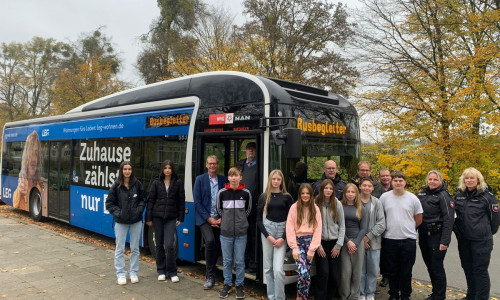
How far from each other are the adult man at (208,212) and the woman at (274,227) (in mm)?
826

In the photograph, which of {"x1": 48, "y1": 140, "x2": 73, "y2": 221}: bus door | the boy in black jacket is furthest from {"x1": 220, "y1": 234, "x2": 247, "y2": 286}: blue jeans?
{"x1": 48, "y1": 140, "x2": 73, "y2": 221}: bus door

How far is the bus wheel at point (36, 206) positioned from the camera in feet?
34.3

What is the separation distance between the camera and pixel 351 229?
185 inches

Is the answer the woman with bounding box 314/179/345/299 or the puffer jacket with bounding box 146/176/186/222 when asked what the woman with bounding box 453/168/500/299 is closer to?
the woman with bounding box 314/179/345/299

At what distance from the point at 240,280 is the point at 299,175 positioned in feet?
5.16

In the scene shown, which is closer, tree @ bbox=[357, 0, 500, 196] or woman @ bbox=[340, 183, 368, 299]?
woman @ bbox=[340, 183, 368, 299]

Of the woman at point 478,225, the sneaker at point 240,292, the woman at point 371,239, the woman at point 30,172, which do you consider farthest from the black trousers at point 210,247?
the woman at point 30,172

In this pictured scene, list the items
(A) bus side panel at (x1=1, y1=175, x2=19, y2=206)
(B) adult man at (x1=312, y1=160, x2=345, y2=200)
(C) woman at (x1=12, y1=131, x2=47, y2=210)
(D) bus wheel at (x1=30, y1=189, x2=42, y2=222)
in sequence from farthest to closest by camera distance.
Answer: (A) bus side panel at (x1=1, y1=175, x2=19, y2=206) → (D) bus wheel at (x1=30, y1=189, x2=42, y2=222) → (C) woman at (x1=12, y1=131, x2=47, y2=210) → (B) adult man at (x1=312, y1=160, x2=345, y2=200)

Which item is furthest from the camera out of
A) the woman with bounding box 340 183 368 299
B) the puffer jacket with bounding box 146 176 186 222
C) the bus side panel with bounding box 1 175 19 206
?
the bus side panel with bounding box 1 175 19 206

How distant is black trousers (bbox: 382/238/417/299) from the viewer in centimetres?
472

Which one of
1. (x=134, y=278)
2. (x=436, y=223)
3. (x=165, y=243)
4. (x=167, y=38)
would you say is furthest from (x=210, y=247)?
(x=167, y=38)

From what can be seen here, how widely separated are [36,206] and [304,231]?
9.20 metres

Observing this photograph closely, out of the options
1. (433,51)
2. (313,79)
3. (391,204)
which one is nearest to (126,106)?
(391,204)

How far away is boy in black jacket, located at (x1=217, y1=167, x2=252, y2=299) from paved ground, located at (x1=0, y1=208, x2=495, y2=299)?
1.10ft
